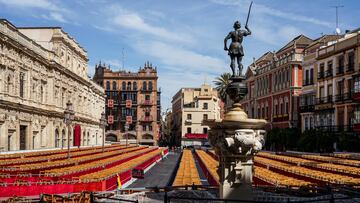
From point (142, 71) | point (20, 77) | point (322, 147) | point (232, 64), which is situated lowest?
point (322, 147)

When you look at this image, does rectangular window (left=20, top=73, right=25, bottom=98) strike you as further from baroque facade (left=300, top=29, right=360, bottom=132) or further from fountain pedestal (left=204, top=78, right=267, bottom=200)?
fountain pedestal (left=204, top=78, right=267, bottom=200)

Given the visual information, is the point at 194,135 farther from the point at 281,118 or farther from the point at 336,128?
the point at 336,128

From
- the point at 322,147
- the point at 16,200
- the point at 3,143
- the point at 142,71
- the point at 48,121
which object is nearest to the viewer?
the point at 16,200

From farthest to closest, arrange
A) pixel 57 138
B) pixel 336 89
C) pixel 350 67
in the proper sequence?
pixel 57 138 → pixel 336 89 → pixel 350 67

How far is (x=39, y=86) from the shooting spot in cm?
5322

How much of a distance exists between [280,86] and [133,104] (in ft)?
152

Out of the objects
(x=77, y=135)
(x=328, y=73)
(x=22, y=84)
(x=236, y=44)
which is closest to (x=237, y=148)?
(x=236, y=44)

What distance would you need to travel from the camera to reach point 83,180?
A: 20062 mm

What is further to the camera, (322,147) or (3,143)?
(322,147)

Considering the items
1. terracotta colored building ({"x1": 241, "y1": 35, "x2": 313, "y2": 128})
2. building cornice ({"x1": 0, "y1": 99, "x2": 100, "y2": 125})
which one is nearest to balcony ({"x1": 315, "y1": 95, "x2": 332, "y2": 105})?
terracotta colored building ({"x1": 241, "y1": 35, "x2": 313, "y2": 128})

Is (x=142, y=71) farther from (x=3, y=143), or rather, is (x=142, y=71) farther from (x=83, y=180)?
(x=83, y=180)

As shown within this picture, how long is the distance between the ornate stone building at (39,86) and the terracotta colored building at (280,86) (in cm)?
3042

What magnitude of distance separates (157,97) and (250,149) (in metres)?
99.5

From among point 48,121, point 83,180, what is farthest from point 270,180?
point 48,121
